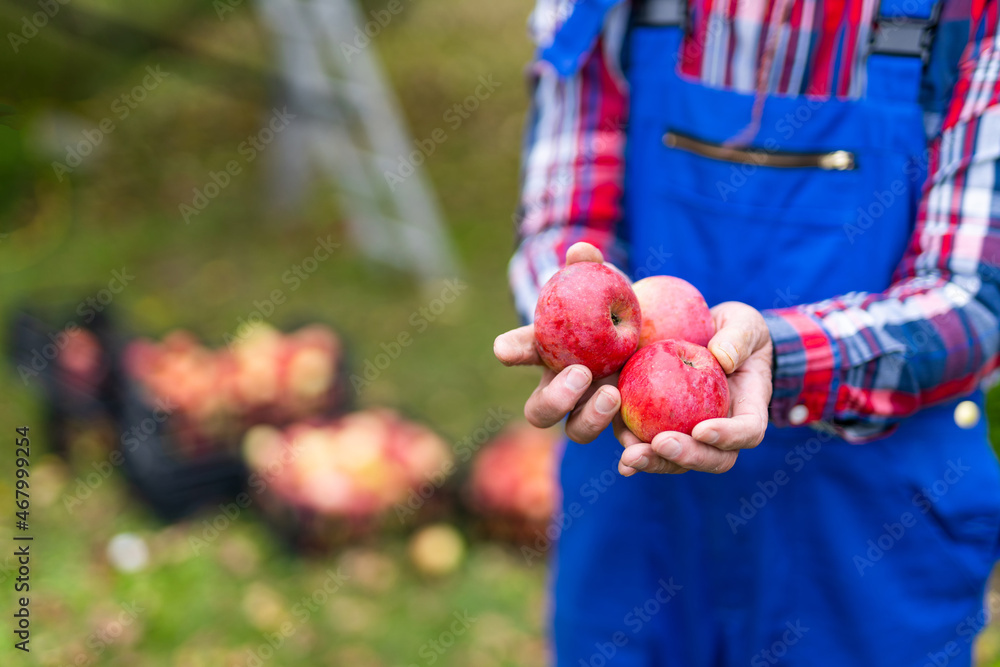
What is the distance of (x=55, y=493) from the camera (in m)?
3.20

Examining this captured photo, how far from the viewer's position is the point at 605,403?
46.3 inches

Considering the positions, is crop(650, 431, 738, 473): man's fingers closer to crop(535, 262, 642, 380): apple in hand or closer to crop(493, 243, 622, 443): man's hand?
crop(493, 243, 622, 443): man's hand

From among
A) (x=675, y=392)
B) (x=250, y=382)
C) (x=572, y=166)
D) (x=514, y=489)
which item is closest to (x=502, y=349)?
(x=675, y=392)

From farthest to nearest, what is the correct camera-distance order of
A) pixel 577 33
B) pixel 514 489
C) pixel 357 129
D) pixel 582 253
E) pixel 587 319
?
1. pixel 357 129
2. pixel 514 489
3. pixel 577 33
4. pixel 582 253
5. pixel 587 319

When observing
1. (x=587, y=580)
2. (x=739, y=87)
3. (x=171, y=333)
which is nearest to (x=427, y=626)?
(x=587, y=580)

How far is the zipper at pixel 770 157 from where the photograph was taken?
1332 mm

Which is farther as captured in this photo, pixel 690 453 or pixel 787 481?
pixel 787 481

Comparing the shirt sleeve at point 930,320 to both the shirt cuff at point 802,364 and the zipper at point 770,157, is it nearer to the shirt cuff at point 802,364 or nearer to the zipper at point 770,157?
the shirt cuff at point 802,364

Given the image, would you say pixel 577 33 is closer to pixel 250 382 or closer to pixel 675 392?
pixel 675 392

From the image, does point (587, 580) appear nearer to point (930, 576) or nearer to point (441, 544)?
point (930, 576)

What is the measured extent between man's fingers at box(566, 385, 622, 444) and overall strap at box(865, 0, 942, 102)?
2.02 ft

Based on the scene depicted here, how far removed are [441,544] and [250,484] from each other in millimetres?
737

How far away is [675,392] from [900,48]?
61cm

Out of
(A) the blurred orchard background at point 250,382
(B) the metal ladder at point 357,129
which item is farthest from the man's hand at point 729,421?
(B) the metal ladder at point 357,129
